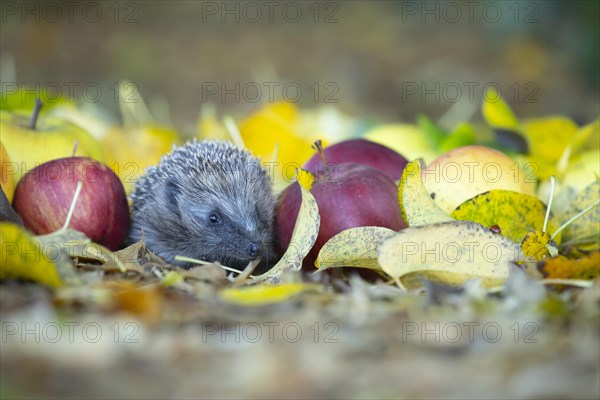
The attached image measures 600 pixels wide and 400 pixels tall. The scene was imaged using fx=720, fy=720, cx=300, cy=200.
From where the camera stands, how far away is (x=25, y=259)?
1.76m

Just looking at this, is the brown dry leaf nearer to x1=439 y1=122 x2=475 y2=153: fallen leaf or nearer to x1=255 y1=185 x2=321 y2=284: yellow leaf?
x1=255 y1=185 x2=321 y2=284: yellow leaf

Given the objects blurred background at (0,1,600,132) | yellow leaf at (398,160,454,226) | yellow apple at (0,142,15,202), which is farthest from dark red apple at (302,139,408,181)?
blurred background at (0,1,600,132)

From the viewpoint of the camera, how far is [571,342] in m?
1.53

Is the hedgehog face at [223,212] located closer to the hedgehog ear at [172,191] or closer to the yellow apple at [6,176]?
the hedgehog ear at [172,191]

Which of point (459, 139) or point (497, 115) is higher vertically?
point (497, 115)

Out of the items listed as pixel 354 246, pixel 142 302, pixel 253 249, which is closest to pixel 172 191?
pixel 253 249

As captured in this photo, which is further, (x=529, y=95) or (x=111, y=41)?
(x=111, y=41)

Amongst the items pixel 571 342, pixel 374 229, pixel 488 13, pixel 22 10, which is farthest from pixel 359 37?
pixel 571 342

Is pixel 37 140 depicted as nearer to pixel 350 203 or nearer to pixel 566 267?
pixel 350 203

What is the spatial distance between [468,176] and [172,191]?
1.17 metres

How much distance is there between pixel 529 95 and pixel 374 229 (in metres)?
6.71

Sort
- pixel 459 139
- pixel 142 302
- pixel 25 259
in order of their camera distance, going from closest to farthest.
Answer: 1. pixel 142 302
2. pixel 25 259
3. pixel 459 139

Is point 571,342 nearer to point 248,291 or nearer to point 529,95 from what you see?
point 248,291

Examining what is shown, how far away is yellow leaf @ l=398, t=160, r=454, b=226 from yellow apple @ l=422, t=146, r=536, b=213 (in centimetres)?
34
